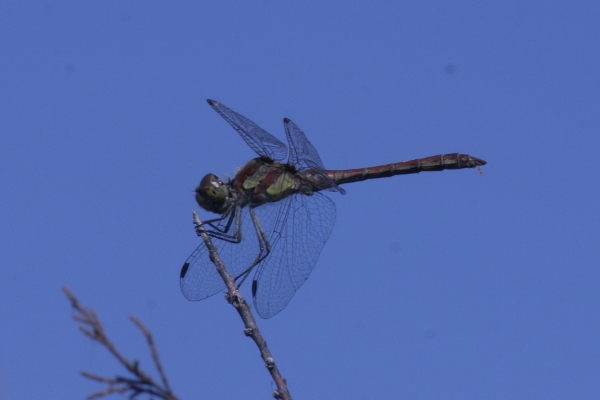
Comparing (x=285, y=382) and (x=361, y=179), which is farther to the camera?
(x=361, y=179)

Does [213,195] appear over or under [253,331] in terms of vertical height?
over

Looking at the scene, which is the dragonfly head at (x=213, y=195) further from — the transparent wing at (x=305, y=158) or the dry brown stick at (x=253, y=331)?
Answer: the dry brown stick at (x=253, y=331)

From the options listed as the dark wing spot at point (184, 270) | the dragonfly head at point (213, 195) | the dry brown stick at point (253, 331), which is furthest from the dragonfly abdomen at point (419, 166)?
the dry brown stick at point (253, 331)

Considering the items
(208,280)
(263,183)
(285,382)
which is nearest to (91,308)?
(285,382)

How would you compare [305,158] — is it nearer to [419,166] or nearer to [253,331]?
[419,166]

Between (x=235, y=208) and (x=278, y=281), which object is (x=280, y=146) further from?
(x=278, y=281)

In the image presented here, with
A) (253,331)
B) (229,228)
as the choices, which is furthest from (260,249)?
(253,331)
